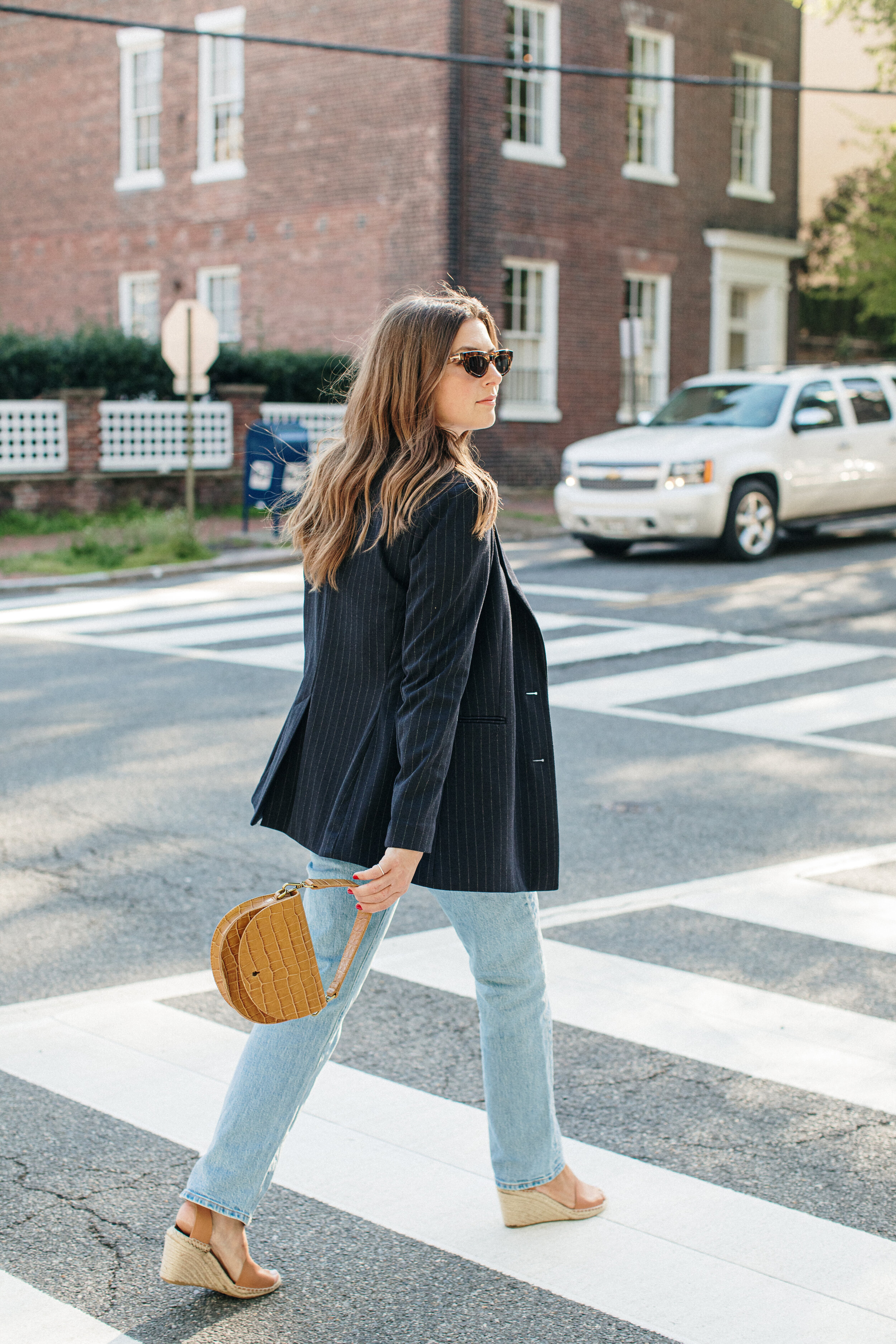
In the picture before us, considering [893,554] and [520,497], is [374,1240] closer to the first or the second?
[893,554]

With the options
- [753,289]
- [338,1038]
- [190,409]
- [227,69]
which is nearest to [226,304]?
[227,69]

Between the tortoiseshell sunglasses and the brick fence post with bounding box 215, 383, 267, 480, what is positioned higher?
the brick fence post with bounding box 215, 383, 267, 480

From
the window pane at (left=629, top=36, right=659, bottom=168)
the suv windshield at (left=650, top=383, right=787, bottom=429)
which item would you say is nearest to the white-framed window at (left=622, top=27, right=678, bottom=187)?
the window pane at (left=629, top=36, right=659, bottom=168)

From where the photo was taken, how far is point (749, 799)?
703 cm

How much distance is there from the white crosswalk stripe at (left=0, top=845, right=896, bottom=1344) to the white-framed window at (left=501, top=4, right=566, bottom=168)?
20.5 metres

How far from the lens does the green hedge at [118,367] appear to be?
66.6 ft

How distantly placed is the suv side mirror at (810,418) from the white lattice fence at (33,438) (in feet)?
30.6

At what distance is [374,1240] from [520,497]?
21059 mm

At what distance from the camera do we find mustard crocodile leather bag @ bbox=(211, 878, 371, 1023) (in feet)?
9.23

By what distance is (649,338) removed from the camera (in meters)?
26.4

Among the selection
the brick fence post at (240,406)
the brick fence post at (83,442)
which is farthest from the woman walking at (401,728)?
the brick fence post at (240,406)

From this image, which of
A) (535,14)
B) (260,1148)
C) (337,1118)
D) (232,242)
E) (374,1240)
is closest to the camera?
(260,1148)

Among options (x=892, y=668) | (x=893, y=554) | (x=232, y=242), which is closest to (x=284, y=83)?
(x=232, y=242)

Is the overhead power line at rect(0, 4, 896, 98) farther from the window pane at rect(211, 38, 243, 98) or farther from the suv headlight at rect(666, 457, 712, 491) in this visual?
the suv headlight at rect(666, 457, 712, 491)
